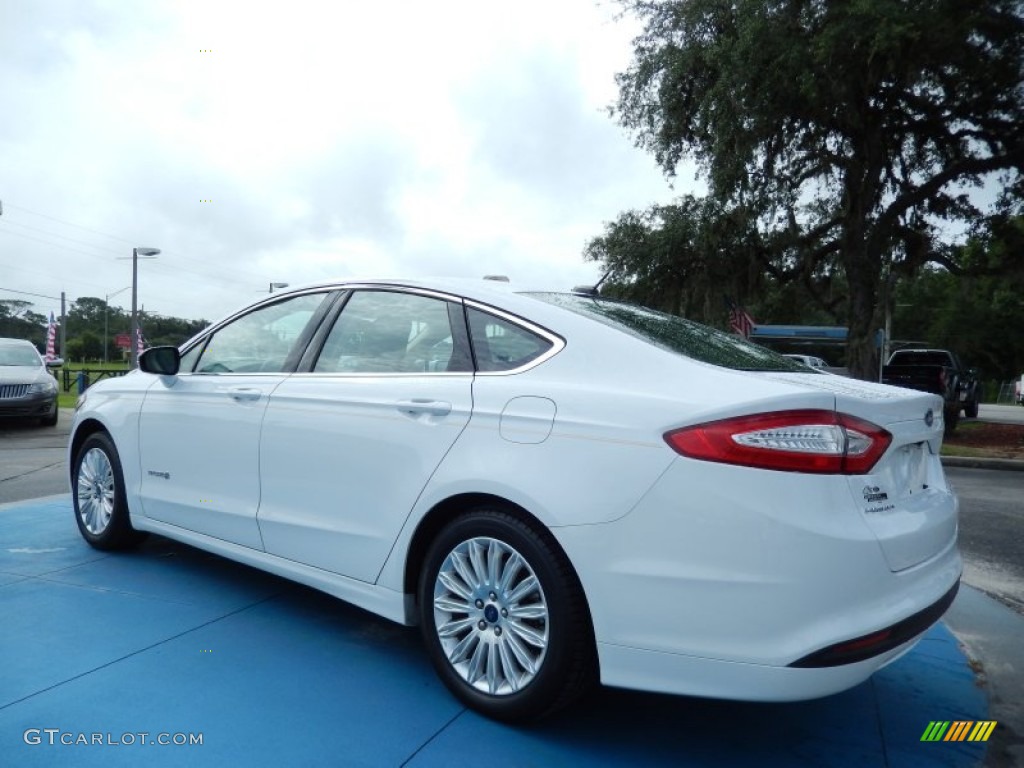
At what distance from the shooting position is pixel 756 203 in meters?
16.2

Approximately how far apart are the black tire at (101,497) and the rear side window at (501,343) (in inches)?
102

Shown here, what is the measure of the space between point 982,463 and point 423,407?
11052 millimetres

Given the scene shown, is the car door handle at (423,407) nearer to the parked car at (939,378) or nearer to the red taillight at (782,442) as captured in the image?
the red taillight at (782,442)

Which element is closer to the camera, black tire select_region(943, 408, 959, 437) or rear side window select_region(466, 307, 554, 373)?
rear side window select_region(466, 307, 554, 373)

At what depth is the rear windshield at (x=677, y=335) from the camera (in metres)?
2.78

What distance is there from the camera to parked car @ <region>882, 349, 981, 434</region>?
18.4m

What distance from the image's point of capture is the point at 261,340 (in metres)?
3.92

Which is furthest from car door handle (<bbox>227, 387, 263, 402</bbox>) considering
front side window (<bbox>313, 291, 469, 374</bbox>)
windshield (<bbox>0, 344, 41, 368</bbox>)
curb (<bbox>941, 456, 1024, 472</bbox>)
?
windshield (<bbox>0, 344, 41, 368</bbox>)

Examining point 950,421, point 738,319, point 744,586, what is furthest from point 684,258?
point 744,586

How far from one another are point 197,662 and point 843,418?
8.51 ft

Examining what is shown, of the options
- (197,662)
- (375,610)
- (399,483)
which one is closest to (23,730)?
(197,662)

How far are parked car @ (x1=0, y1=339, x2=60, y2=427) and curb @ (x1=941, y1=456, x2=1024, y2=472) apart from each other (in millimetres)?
14216

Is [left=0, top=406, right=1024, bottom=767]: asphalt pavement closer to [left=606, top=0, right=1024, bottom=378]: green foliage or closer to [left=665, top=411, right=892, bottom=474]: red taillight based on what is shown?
[left=665, top=411, right=892, bottom=474]: red taillight

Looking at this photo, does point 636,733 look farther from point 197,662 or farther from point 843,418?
point 197,662
